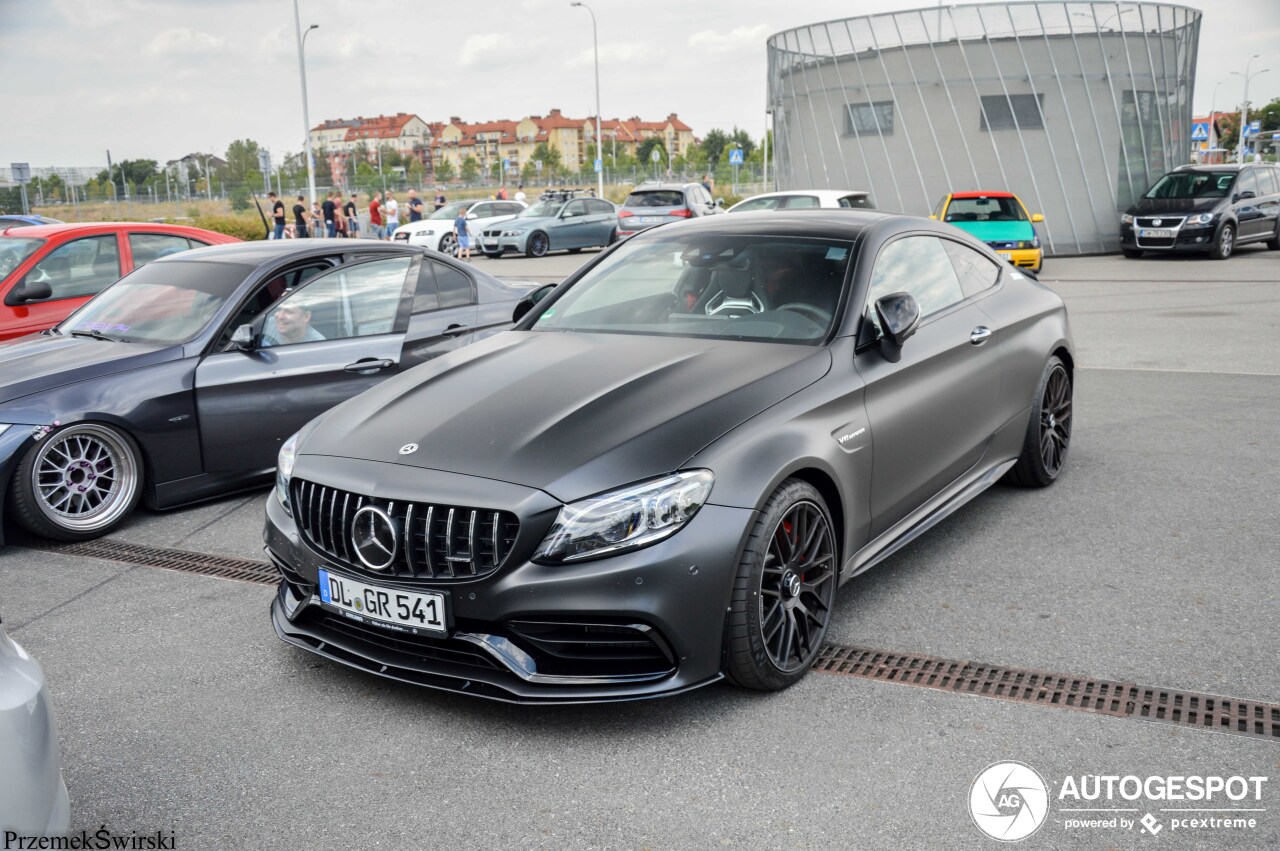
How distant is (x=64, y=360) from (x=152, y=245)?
3673 mm

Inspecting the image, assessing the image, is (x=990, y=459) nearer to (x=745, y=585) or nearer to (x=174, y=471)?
(x=745, y=585)

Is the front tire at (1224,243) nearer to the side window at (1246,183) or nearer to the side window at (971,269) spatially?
the side window at (1246,183)

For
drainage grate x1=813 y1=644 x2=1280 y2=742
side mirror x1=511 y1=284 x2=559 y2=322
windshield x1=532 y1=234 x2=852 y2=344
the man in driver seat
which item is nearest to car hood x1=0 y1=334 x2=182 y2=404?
the man in driver seat

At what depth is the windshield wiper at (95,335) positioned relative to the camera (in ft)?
20.5

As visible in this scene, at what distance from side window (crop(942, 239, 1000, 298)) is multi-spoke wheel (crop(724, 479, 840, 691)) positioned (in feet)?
6.61

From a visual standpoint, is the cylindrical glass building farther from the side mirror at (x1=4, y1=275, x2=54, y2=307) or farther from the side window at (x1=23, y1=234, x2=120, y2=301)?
the side mirror at (x1=4, y1=275, x2=54, y2=307)

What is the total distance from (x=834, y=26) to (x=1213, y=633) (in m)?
27.4

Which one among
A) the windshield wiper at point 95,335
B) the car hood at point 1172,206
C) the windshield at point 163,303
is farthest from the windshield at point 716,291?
the car hood at point 1172,206

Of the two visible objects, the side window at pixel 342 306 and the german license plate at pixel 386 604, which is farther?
the side window at pixel 342 306

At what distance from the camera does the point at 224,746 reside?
11.3 ft

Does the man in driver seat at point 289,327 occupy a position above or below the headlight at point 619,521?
above

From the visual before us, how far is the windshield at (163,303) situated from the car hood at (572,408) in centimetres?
231

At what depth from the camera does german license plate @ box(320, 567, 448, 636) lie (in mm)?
3367

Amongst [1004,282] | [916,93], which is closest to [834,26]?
[916,93]
